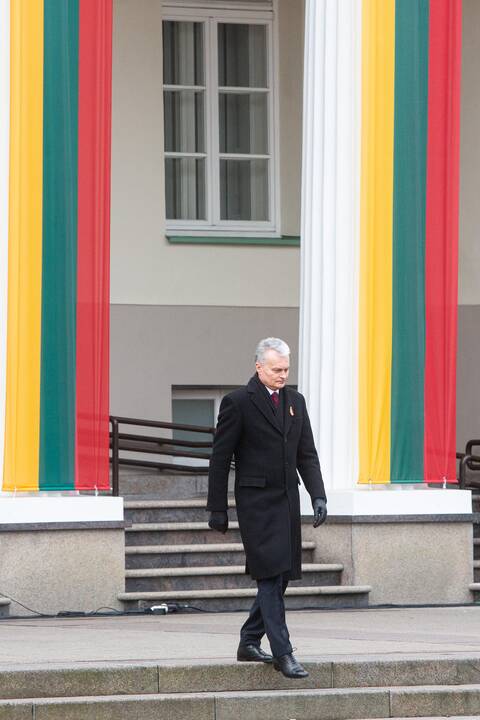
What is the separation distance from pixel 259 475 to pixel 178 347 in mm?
8731

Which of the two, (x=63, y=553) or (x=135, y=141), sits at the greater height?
(x=135, y=141)

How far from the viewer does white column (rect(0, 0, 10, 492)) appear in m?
13.3

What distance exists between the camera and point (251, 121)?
61.9 ft

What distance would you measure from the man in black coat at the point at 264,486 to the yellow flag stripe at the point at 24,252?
3.94m

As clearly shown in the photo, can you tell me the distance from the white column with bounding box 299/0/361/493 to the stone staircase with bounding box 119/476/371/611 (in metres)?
0.87

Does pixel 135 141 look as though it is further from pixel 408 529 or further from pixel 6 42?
pixel 408 529

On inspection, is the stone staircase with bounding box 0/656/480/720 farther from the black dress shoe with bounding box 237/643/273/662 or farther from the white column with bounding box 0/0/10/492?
the white column with bounding box 0/0/10/492

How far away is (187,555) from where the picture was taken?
1458cm

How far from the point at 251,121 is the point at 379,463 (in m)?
5.80

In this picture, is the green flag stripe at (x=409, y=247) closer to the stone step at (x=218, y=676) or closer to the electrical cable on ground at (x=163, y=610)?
the electrical cable on ground at (x=163, y=610)

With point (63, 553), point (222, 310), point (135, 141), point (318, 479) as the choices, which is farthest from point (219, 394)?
point (318, 479)

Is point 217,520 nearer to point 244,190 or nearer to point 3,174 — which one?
point 3,174

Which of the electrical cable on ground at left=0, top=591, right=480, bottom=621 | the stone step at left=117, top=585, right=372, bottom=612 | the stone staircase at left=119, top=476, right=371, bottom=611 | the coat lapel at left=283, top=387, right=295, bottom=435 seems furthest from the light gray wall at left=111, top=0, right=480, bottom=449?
the coat lapel at left=283, top=387, right=295, bottom=435

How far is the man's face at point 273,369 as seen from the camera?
371 inches
